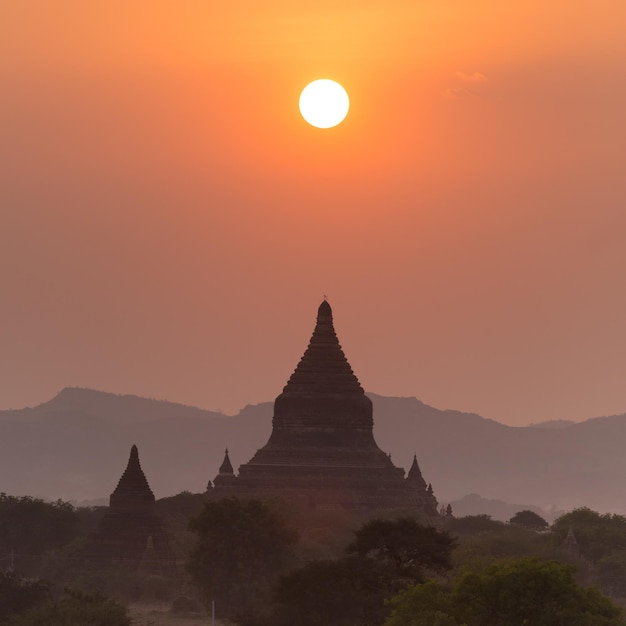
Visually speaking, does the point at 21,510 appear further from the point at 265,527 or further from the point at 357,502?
the point at 265,527

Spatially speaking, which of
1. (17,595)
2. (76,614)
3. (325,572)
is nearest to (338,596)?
(325,572)

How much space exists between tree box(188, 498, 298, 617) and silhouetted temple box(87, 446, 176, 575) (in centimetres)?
1224

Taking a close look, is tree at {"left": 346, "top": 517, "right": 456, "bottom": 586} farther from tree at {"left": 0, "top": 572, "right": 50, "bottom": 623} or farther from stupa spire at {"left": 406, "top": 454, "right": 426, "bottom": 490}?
stupa spire at {"left": 406, "top": 454, "right": 426, "bottom": 490}

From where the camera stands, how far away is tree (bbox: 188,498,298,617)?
10294 centimetres

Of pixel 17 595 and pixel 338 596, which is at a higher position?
pixel 17 595

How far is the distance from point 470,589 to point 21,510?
70747 millimetres

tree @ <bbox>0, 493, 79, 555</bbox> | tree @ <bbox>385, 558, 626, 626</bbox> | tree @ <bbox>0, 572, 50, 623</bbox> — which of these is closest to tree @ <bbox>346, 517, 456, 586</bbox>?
tree @ <bbox>0, 572, 50, 623</bbox>

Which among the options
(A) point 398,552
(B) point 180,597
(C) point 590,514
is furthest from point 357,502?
(A) point 398,552

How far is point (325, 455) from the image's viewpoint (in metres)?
139

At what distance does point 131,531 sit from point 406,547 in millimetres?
39689

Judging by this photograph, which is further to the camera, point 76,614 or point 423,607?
point 76,614

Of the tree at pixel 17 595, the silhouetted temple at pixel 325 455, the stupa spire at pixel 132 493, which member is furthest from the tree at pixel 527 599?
the silhouetted temple at pixel 325 455

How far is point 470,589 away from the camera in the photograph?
6762cm

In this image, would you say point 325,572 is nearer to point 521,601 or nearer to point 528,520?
point 521,601
